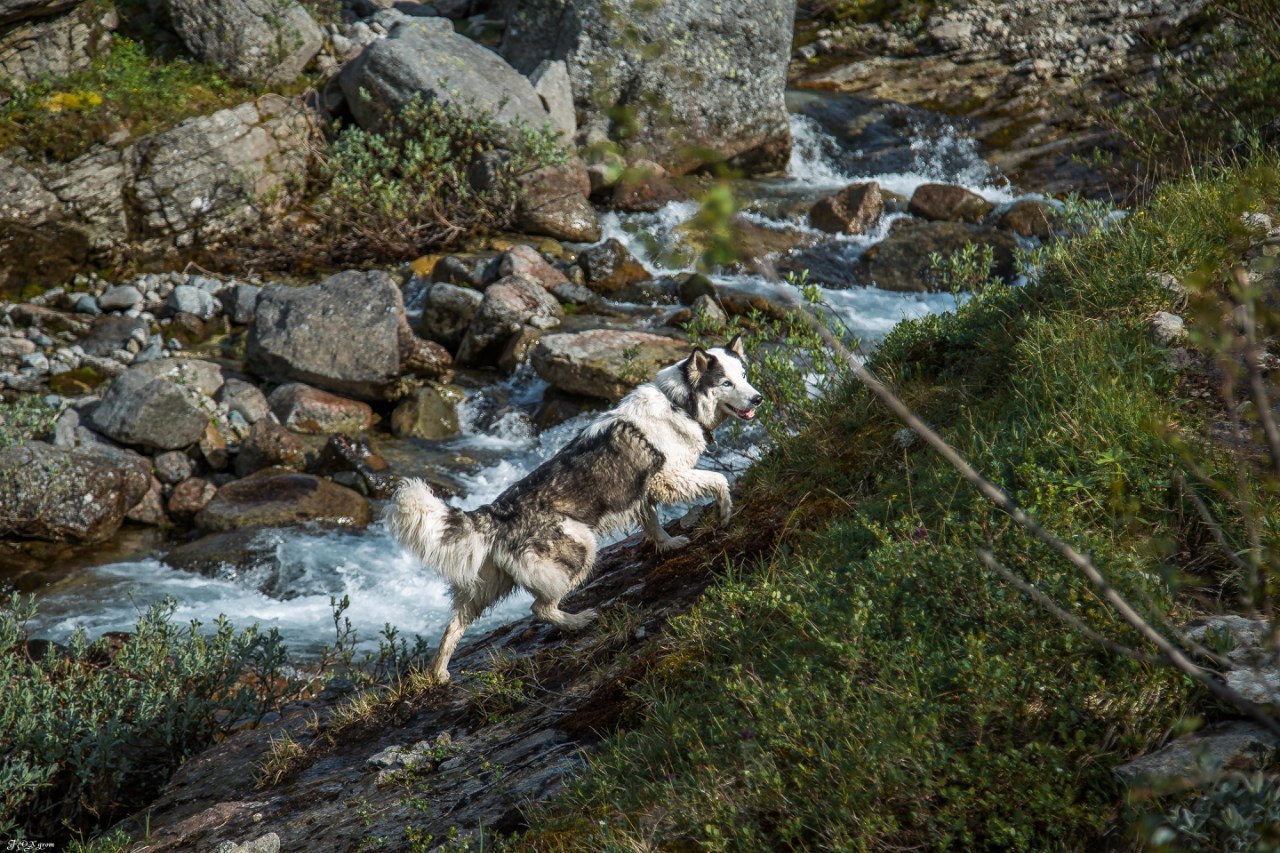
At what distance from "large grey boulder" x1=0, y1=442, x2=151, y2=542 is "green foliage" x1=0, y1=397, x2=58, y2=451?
0.42ft

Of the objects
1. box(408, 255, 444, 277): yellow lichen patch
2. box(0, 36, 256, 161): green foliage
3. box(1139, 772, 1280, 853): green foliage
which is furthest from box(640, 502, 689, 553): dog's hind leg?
box(0, 36, 256, 161): green foliage

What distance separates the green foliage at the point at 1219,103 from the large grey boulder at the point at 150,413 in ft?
33.3

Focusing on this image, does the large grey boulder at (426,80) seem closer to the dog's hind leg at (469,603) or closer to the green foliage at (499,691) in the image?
the dog's hind leg at (469,603)

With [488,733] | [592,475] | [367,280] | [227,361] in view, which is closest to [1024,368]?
[592,475]

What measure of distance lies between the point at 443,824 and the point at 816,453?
2.77 m

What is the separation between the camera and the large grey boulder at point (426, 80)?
50.4 feet

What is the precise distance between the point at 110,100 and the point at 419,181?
4.78 metres

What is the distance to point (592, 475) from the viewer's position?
A: 5.50m

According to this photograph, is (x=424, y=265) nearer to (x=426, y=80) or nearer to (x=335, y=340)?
(x=335, y=340)

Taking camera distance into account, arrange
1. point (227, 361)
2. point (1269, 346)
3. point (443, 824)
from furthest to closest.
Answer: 1. point (227, 361)
2. point (1269, 346)
3. point (443, 824)

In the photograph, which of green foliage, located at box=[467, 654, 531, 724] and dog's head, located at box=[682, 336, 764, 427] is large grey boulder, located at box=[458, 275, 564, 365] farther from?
green foliage, located at box=[467, 654, 531, 724]

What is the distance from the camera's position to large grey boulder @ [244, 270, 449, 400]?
12.0m

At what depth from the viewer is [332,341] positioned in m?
12.1

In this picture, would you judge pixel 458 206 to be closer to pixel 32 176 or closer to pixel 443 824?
pixel 32 176
